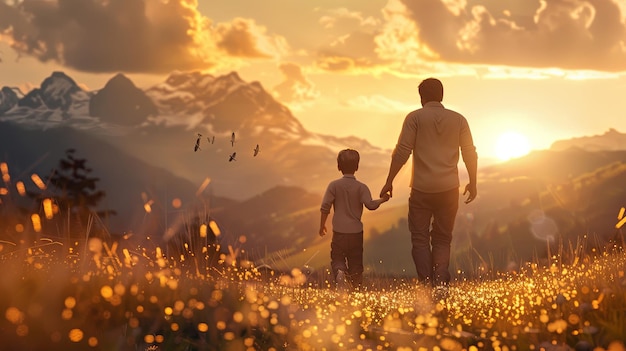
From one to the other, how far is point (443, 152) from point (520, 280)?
1974 millimetres

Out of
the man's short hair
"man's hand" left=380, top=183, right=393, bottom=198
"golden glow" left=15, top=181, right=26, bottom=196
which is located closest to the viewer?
"golden glow" left=15, top=181, right=26, bottom=196

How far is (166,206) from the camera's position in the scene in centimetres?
845

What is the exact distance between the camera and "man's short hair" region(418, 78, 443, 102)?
10.5 meters

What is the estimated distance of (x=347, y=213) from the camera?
11.5 metres

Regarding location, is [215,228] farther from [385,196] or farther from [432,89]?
[432,89]

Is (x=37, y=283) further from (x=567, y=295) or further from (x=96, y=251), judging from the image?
(x=567, y=295)

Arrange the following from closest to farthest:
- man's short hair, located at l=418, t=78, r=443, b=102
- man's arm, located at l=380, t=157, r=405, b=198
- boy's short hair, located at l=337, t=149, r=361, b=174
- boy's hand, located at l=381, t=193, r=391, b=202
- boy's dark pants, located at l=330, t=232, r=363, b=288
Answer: man's arm, located at l=380, t=157, r=405, b=198, boy's hand, located at l=381, t=193, r=391, b=202, man's short hair, located at l=418, t=78, r=443, b=102, boy's short hair, located at l=337, t=149, r=361, b=174, boy's dark pants, located at l=330, t=232, r=363, b=288

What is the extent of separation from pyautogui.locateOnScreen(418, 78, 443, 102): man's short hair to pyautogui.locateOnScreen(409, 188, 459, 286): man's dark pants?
4.30 feet

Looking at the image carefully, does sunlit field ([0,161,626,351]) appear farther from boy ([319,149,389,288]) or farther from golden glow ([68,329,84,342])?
boy ([319,149,389,288])

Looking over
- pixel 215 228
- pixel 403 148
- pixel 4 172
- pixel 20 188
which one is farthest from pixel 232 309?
pixel 403 148

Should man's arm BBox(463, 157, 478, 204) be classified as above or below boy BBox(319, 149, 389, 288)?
above

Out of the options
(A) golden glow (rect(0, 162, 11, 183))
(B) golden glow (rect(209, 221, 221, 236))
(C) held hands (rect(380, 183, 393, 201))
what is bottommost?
(B) golden glow (rect(209, 221, 221, 236))

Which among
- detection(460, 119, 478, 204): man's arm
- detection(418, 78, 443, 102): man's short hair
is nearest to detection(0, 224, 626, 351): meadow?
detection(460, 119, 478, 204): man's arm

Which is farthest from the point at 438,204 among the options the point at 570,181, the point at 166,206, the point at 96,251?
the point at 570,181
